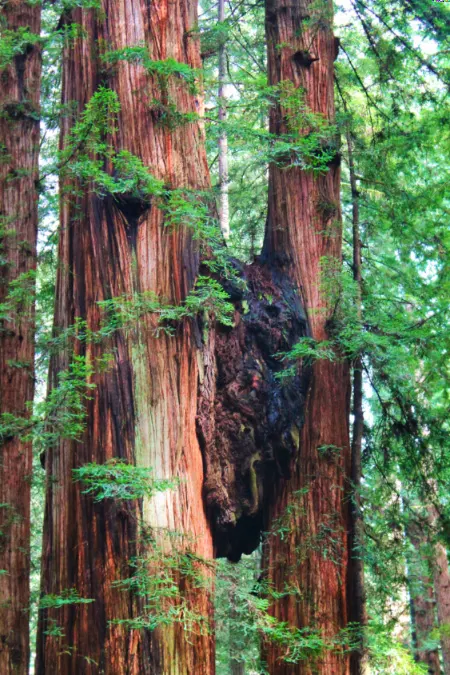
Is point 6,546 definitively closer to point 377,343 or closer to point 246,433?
point 246,433

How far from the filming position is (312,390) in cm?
644

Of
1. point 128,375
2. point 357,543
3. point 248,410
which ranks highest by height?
point 128,375

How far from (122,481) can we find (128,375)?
3.14 feet

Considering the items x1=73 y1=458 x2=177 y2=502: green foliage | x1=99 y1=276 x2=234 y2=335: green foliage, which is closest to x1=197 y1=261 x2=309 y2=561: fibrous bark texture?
x1=99 y1=276 x2=234 y2=335: green foliage

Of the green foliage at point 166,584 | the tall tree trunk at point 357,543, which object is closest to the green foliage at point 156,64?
the tall tree trunk at point 357,543

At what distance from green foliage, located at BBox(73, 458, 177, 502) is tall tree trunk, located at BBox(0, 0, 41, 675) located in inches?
95.1

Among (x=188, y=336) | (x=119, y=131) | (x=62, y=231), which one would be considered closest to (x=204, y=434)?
(x=188, y=336)

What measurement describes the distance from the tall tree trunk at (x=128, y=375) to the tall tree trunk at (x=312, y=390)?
912mm

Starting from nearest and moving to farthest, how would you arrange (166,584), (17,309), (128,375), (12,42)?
(166,584) → (128,375) → (12,42) → (17,309)

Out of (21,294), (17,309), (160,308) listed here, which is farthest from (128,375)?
(17,309)

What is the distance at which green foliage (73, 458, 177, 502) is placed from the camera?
4762mm

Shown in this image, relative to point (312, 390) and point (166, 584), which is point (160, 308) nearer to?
point (312, 390)

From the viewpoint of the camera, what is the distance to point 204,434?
579 cm

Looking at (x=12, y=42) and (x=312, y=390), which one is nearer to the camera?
(x=312, y=390)
